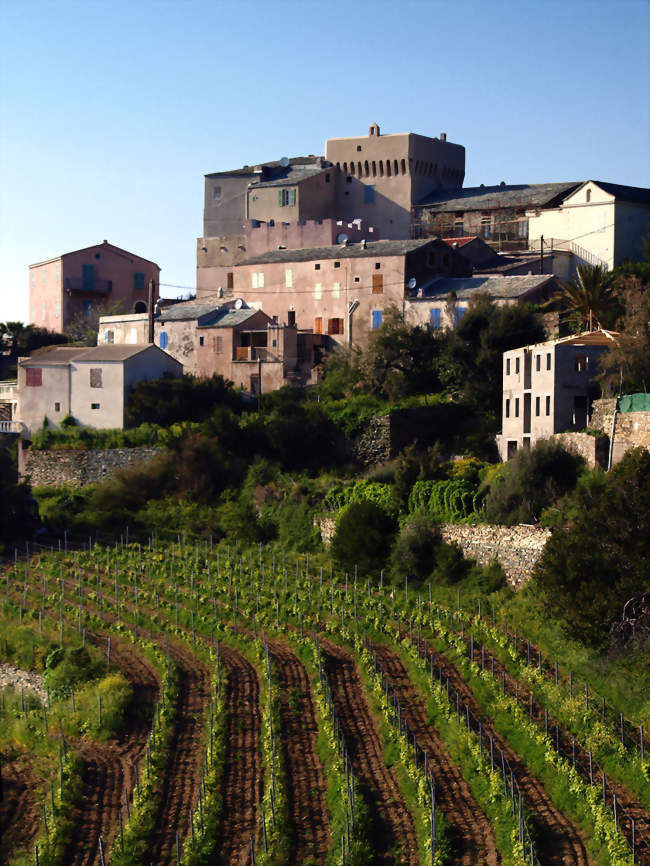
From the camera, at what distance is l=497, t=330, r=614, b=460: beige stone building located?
40156mm

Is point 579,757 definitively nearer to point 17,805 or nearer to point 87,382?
point 17,805

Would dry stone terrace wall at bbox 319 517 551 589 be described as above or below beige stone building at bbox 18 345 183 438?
below

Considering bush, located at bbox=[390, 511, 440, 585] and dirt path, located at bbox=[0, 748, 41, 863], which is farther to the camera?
bush, located at bbox=[390, 511, 440, 585]

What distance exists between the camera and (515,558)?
1372 inches

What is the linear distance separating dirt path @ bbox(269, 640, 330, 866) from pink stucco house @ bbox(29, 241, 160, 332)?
137 ft

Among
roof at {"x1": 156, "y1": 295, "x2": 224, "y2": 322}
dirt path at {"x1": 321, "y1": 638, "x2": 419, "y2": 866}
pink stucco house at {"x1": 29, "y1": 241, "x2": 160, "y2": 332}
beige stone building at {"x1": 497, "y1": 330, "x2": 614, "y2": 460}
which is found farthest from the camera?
pink stucco house at {"x1": 29, "y1": 241, "x2": 160, "y2": 332}

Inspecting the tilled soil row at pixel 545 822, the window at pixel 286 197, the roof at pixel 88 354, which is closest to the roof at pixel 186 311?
the roof at pixel 88 354

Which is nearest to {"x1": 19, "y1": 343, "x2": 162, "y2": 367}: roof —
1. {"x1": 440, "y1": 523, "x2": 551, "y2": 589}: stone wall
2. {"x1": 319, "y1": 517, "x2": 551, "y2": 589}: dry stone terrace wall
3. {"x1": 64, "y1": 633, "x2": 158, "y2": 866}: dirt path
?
{"x1": 319, "y1": 517, "x2": 551, "y2": 589}: dry stone terrace wall

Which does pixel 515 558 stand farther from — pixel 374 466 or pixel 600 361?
pixel 374 466

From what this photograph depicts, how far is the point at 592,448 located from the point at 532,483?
92.5 inches

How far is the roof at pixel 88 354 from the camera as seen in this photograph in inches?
2023

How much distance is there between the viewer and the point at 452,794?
2327 centimetres

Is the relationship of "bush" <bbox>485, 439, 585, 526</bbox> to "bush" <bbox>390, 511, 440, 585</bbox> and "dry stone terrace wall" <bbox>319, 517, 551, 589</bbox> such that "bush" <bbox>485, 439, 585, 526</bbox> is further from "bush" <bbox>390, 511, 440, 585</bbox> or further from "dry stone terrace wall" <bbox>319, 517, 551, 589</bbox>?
"bush" <bbox>390, 511, 440, 585</bbox>

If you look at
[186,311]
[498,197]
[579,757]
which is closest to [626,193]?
[498,197]
